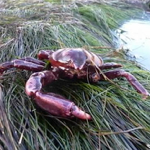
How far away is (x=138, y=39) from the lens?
3.65 metres

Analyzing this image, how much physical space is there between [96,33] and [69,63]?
162 cm

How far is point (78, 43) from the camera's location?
2568 mm

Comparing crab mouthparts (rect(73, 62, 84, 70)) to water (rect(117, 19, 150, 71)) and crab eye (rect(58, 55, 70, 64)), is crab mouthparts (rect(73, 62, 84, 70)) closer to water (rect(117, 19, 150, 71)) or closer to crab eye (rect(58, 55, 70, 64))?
crab eye (rect(58, 55, 70, 64))

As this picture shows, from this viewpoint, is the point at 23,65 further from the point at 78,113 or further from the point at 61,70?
the point at 78,113

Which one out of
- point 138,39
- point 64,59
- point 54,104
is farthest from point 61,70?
point 138,39

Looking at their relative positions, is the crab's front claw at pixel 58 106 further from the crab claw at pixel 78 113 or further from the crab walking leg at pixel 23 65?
the crab walking leg at pixel 23 65

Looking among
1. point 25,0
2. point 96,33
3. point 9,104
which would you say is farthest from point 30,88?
point 25,0

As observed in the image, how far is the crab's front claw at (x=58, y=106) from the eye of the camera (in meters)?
1.43

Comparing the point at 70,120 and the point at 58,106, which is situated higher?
the point at 58,106

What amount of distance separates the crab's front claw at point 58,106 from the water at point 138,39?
140 centimetres

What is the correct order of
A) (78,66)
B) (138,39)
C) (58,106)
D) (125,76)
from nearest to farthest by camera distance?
(58,106), (78,66), (125,76), (138,39)

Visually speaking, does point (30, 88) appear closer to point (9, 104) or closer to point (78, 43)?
point (9, 104)

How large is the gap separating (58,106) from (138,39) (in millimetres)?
2400

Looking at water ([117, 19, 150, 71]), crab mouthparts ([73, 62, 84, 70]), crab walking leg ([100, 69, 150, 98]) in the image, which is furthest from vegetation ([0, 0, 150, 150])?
→ water ([117, 19, 150, 71])
